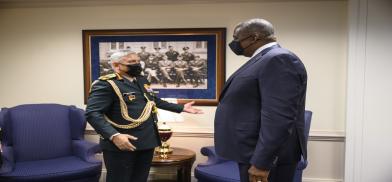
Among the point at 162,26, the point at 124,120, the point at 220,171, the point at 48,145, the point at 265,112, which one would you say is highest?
the point at 162,26

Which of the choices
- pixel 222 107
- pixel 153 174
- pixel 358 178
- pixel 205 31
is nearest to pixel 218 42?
pixel 205 31

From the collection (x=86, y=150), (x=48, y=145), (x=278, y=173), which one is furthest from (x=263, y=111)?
(x=48, y=145)

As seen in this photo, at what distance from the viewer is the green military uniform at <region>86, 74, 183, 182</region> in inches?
88.1

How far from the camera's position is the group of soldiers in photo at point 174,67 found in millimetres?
3510

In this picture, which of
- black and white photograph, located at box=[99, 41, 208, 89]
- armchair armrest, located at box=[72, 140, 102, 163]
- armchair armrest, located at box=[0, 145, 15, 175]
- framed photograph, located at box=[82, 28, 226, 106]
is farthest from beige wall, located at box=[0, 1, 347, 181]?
armchair armrest, located at box=[0, 145, 15, 175]

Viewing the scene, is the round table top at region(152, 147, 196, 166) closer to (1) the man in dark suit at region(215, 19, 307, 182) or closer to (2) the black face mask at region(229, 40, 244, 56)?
(1) the man in dark suit at region(215, 19, 307, 182)

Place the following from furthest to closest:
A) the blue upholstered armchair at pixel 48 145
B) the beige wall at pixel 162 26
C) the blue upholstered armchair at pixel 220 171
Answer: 1. the beige wall at pixel 162 26
2. the blue upholstered armchair at pixel 48 145
3. the blue upholstered armchair at pixel 220 171

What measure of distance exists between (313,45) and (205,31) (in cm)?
94

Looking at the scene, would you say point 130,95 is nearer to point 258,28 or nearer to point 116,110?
point 116,110

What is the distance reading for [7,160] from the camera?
9.66 ft

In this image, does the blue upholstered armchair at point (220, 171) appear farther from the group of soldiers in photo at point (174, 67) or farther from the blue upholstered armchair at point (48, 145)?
the blue upholstered armchair at point (48, 145)

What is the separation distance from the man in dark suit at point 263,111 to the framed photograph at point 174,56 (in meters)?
1.81

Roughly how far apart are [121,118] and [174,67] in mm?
1325

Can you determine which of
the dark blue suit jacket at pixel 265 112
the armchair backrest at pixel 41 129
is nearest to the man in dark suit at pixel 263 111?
the dark blue suit jacket at pixel 265 112
